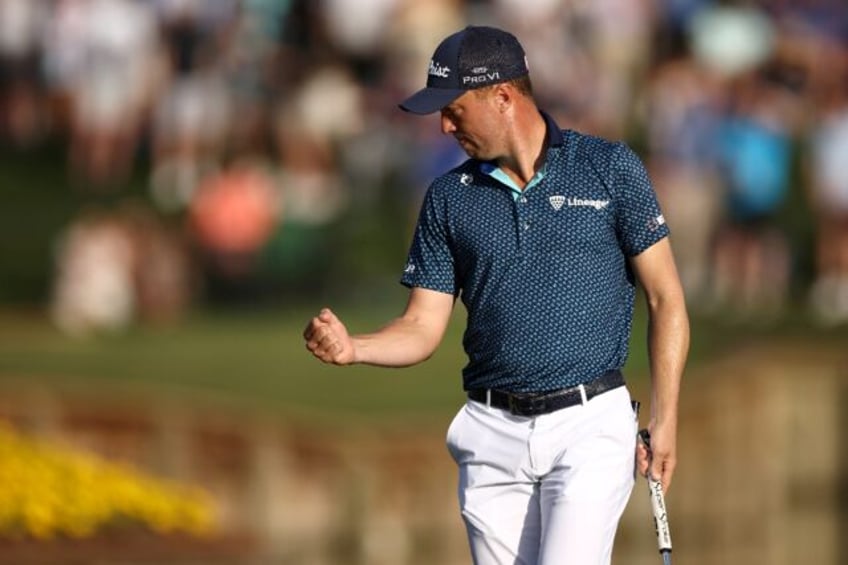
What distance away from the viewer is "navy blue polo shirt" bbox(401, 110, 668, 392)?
711 cm

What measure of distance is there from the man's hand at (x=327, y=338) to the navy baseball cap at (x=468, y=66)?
0.72m

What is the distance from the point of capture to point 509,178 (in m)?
7.20

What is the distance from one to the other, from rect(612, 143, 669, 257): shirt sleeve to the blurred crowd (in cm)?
1250

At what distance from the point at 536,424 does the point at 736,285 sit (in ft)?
43.8

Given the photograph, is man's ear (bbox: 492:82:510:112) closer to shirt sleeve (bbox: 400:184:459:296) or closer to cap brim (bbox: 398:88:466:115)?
cap brim (bbox: 398:88:466:115)

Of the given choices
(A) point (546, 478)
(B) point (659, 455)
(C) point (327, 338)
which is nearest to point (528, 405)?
(A) point (546, 478)

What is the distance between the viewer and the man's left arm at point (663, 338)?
7.11m

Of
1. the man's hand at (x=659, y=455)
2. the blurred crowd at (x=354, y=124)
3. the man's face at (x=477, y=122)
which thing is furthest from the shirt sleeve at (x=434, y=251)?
the blurred crowd at (x=354, y=124)

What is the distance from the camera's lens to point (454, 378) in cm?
1786

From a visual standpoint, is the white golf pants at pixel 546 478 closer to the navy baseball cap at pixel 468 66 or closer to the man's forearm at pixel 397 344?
the man's forearm at pixel 397 344

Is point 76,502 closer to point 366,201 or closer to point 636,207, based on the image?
point 636,207

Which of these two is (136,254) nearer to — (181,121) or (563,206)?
(181,121)

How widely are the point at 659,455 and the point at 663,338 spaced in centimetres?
38

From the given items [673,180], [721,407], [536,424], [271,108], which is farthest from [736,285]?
[536,424]
